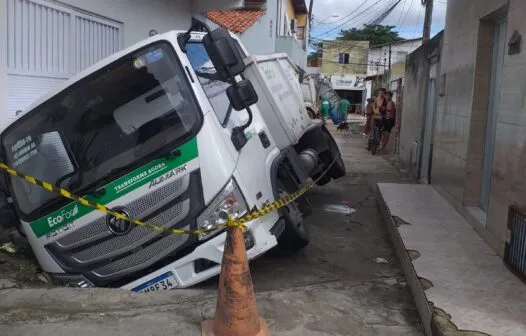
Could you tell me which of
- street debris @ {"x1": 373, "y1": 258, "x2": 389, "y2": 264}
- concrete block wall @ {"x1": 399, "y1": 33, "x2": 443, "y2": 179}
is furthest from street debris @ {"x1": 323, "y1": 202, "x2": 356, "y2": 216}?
concrete block wall @ {"x1": 399, "y1": 33, "x2": 443, "y2": 179}

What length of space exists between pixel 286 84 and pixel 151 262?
175 inches

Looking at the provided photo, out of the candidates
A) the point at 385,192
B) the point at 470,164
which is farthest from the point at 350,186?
the point at 470,164

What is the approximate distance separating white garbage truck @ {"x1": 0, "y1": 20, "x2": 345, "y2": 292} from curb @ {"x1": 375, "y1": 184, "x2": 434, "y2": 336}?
1.21m

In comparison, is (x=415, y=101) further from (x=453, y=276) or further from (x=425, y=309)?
(x=425, y=309)

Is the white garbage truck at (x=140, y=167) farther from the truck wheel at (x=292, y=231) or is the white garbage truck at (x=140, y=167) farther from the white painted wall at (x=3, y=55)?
the white painted wall at (x=3, y=55)

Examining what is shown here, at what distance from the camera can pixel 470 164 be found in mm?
6367

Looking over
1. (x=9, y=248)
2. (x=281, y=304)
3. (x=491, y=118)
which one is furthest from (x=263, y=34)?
(x=281, y=304)

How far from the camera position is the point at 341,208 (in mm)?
8625

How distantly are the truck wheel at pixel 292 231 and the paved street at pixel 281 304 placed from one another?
269 mm

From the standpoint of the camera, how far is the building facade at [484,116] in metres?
4.64

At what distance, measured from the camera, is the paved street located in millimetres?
3807

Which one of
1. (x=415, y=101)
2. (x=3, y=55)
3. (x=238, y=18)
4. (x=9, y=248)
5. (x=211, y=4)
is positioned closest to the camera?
(x=9, y=248)

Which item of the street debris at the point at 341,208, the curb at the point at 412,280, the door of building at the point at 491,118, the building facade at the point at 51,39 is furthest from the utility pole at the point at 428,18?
the curb at the point at 412,280

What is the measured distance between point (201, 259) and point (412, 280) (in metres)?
1.76
